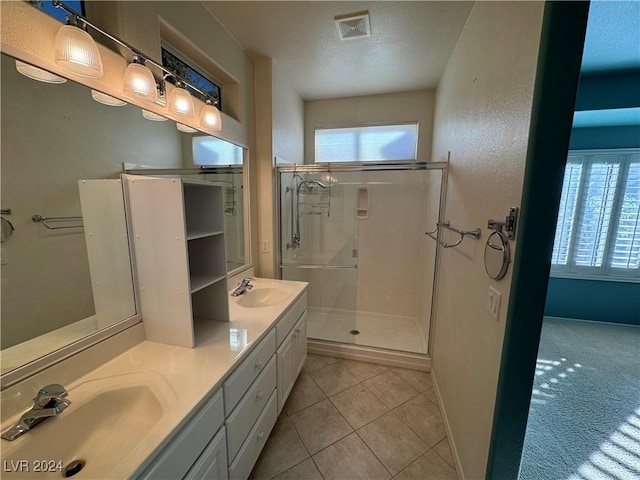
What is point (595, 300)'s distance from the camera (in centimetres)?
333

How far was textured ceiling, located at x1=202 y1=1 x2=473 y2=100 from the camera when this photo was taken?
1637mm

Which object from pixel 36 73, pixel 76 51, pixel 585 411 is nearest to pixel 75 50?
pixel 76 51

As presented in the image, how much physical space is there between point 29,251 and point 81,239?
0.54 ft

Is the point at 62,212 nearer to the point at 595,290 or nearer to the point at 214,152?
the point at 214,152

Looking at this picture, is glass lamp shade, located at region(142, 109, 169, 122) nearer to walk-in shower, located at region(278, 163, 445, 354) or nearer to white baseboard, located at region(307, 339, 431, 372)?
walk-in shower, located at region(278, 163, 445, 354)

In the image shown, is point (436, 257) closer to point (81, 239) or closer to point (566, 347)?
point (566, 347)

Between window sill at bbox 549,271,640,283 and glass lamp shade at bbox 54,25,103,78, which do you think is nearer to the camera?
glass lamp shade at bbox 54,25,103,78

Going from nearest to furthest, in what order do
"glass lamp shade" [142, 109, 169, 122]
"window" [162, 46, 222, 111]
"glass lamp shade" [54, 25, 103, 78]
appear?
"glass lamp shade" [54, 25, 103, 78], "glass lamp shade" [142, 109, 169, 122], "window" [162, 46, 222, 111]

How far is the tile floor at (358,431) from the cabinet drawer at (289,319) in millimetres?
659

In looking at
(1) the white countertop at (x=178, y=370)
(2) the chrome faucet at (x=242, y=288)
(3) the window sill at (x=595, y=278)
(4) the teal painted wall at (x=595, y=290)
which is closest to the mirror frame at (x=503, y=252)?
(1) the white countertop at (x=178, y=370)

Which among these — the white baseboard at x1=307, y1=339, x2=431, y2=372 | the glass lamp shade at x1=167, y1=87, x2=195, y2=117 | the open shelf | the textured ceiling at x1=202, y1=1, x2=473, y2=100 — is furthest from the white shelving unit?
the white baseboard at x1=307, y1=339, x2=431, y2=372

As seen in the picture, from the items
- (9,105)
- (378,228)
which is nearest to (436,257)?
(378,228)

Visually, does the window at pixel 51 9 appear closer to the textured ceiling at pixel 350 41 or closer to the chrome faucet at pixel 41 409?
A: the textured ceiling at pixel 350 41

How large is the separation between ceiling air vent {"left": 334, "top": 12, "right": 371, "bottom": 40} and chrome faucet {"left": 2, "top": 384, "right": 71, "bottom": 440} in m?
2.43
